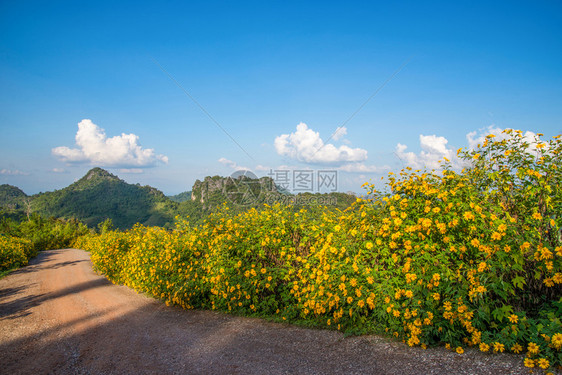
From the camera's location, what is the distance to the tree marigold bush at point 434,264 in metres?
2.68

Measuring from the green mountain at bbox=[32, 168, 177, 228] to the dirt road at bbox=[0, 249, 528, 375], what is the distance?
52.6 meters

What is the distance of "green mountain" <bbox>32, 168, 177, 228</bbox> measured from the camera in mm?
58906

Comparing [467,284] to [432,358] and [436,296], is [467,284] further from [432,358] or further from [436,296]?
[432,358]

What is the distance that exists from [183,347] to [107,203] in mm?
74856

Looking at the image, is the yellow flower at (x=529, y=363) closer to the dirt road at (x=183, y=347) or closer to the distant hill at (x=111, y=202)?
the dirt road at (x=183, y=347)

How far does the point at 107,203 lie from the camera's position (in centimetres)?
6800

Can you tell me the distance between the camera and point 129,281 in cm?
810

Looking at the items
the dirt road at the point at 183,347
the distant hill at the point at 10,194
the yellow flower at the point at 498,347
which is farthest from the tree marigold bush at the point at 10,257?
the distant hill at the point at 10,194

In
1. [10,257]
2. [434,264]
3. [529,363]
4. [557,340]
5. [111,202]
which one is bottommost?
[10,257]

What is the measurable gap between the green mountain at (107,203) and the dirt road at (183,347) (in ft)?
173

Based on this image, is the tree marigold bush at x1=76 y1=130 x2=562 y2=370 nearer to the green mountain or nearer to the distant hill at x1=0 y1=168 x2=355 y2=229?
the distant hill at x1=0 y1=168 x2=355 y2=229

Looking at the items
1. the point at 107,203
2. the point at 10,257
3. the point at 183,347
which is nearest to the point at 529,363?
the point at 183,347

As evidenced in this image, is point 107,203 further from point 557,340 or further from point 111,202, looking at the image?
point 557,340

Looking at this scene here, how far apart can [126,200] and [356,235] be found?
8115 cm
